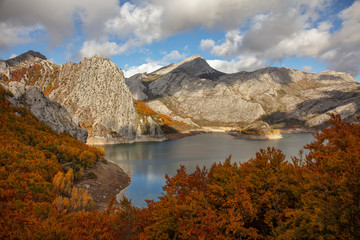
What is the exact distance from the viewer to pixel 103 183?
37469 millimetres

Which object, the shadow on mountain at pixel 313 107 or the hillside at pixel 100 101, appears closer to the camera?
the hillside at pixel 100 101

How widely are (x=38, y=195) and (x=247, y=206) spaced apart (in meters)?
19.4

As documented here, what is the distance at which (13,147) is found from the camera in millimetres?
28422

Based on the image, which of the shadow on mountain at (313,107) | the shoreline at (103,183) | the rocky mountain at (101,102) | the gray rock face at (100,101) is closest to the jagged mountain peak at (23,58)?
the rocky mountain at (101,102)

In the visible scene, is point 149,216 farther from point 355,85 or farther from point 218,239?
point 355,85

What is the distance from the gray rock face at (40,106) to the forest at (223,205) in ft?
74.8

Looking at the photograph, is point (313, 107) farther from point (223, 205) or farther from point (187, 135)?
point (223, 205)

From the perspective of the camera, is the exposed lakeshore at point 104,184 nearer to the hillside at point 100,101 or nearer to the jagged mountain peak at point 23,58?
the hillside at point 100,101

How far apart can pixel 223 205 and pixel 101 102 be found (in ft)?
357

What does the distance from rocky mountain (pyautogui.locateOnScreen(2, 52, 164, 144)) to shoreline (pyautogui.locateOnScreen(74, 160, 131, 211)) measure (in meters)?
59.7

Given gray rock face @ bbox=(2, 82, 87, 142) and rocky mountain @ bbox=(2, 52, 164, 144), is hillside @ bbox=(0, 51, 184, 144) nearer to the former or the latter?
rocky mountain @ bbox=(2, 52, 164, 144)

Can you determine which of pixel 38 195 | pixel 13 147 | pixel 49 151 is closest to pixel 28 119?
pixel 49 151

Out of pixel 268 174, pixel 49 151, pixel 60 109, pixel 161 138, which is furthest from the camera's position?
pixel 161 138

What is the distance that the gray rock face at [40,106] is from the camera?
46450 mm
